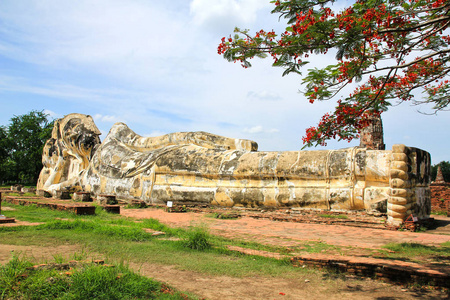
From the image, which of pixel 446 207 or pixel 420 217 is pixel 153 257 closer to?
pixel 420 217

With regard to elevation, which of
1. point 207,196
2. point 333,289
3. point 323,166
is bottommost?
point 333,289

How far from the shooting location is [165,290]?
303 centimetres

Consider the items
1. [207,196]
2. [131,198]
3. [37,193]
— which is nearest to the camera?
[207,196]

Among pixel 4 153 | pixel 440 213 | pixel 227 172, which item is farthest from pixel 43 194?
pixel 4 153

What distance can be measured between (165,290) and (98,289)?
53 centimetres

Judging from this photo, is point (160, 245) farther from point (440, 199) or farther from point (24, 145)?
point (24, 145)

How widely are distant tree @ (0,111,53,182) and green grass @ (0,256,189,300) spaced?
2281cm

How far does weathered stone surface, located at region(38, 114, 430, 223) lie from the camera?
25.9 feet

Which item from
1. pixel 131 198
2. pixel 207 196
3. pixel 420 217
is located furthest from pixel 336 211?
pixel 131 198

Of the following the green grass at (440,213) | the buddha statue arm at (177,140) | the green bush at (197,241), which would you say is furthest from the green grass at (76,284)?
the green grass at (440,213)

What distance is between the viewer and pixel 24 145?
79.3ft

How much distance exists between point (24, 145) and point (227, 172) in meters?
19.4

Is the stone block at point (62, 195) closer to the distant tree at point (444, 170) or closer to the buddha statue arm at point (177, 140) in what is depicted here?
the buddha statue arm at point (177, 140)

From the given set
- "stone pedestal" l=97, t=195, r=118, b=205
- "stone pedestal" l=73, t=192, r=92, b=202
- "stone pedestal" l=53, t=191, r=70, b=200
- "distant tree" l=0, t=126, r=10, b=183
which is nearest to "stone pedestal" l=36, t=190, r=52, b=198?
"stone pedestal" l=53, t=191, r=70, b=200
